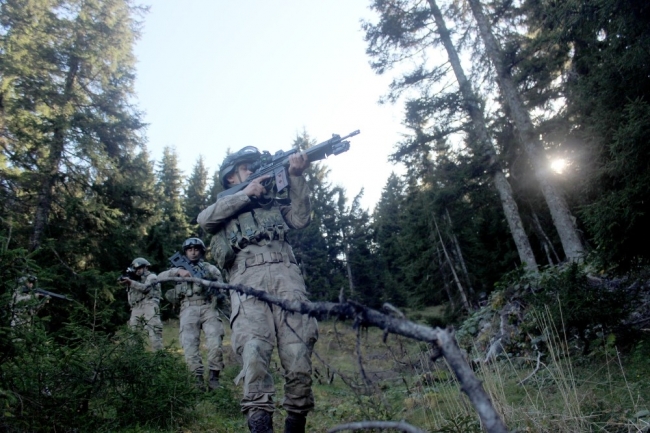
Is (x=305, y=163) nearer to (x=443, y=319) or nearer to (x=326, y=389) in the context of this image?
(x=326, y=389)

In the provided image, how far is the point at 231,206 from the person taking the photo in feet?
12.9

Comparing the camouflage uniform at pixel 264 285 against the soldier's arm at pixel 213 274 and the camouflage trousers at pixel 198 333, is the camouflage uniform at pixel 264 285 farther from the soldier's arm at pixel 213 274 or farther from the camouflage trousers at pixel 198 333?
the camouflage trousers at pixel 198 333

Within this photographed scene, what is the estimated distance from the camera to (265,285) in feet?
11.9

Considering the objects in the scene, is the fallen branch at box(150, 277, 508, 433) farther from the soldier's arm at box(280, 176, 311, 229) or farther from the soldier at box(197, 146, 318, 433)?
the soldier's arm at box(280, 176, 311, 229)

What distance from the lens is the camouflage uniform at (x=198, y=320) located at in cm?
655

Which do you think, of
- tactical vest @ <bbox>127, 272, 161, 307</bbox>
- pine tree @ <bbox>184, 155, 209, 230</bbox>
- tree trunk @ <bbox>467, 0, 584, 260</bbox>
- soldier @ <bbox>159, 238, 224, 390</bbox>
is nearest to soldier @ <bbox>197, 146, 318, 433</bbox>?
soldier @ <bbox>159, 238, 224, 390</bbox>

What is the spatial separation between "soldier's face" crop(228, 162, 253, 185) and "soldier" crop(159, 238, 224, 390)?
93.4 inches

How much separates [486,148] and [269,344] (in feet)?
40.1

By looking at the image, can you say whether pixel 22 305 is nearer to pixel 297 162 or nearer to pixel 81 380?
pixel 81 380

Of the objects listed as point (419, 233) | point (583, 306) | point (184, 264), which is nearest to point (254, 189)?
point (184, 264)

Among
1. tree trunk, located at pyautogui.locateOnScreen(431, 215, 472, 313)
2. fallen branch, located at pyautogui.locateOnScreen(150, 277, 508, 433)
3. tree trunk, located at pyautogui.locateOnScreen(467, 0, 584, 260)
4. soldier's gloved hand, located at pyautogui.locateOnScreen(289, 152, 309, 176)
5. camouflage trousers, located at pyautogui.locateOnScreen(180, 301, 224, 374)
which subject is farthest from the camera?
tree trunk, located at pyautogui.locateOnScreen(431, 215, 472, 313)

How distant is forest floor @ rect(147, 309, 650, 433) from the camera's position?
99.8 inches

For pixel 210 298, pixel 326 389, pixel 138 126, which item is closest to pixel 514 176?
pixel 326 389

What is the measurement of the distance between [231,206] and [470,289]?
16.8 meters
